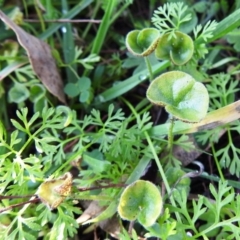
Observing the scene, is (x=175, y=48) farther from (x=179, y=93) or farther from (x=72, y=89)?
(x=72, y=89)

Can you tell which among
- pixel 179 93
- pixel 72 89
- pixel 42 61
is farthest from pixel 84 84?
pixel 179 93

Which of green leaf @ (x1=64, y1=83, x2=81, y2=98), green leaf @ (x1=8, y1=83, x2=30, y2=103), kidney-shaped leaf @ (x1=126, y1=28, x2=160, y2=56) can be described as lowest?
green leaf @ (x1=64, y1=83, x2=81, y2=98)

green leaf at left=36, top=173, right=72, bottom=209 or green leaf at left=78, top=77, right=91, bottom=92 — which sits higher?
green leaf at left=36, top=173, right=72, bottom=209

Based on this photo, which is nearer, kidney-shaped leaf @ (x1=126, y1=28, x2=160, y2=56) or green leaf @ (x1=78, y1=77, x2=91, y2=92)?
kidney-shaped leaf @ (x1=126, y1=28, x2=160, y2=56)

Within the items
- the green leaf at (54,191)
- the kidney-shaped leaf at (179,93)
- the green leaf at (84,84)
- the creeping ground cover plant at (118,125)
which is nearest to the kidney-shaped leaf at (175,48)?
the creeping ground cover plant at (118,125)

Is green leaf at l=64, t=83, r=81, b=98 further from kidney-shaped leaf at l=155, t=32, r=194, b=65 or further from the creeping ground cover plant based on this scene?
kidney-shaped leaf at l=155, t=32, r=194, b=65

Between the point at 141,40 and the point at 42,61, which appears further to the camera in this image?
the point at 42,61

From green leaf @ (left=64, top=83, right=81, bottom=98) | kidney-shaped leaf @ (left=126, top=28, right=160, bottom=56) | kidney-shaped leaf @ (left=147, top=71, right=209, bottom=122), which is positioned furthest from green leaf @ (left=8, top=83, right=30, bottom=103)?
kidney-shaped leaf @ (left=147, top=71, right=209, bottom=122)
